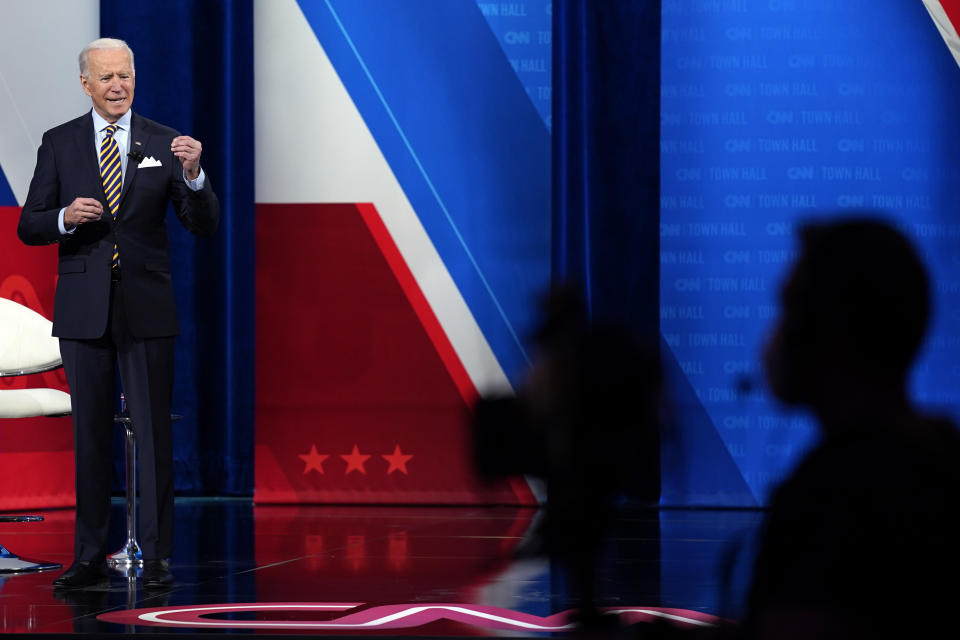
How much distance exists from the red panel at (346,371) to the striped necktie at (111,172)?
2732 mm

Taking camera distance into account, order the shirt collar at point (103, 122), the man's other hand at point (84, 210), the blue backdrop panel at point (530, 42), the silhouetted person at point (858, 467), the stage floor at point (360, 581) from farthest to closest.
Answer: the blue backdrop panel at point (530, 42) < the shirt collar at point (103, 122) < the man's other hand at point (84, 210) < the stage floor at point (360, 581) < the silhouetted person at point (858, 467)

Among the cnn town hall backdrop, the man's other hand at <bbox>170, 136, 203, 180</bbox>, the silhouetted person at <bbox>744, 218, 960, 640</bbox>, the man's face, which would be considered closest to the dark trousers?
the man's other hand at <bbox>170, 136, 203, 180</bbox>

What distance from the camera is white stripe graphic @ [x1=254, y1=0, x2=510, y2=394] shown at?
6.31 metres

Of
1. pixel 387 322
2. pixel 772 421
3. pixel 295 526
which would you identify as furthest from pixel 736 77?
pixel 295 526

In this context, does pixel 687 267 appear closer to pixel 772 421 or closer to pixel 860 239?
pixel 772 421

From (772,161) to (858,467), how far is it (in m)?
5.34

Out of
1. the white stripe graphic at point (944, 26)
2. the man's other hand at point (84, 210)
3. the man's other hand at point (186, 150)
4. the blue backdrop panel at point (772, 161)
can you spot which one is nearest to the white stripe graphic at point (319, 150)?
the blue backdrop panel at point (772, 161)

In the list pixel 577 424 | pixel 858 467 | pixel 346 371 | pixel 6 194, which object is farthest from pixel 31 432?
pixel 858 467

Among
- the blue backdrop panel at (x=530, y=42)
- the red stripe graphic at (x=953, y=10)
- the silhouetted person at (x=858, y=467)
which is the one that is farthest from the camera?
the blue backdrop panel at (x=530, y=42)

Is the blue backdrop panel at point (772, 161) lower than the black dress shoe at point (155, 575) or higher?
higher

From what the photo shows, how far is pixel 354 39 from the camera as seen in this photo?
21.0 ft

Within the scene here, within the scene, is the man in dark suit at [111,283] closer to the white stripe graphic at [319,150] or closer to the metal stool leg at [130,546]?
the metal stool leg at [130,546]

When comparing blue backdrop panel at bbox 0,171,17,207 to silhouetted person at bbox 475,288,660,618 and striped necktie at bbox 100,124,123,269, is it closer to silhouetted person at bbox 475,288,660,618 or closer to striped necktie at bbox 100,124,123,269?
striped necktie at bbox 100,124,123,269

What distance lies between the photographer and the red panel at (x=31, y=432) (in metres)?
6.04
